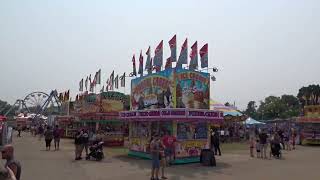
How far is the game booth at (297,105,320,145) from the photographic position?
116 feet

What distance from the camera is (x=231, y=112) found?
40500 millimetres

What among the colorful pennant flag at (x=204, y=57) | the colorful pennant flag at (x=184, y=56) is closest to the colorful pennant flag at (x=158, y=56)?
the colorful pennant flag at (x=184, y=56)

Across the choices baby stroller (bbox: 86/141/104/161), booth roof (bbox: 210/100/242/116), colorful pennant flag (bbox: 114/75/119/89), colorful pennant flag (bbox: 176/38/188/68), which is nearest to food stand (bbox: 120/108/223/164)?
baby stroller (bbox: 86/141/104/161)

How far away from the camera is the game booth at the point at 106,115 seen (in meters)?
33.5

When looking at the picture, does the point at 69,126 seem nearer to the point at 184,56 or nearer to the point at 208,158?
the point at 184,56

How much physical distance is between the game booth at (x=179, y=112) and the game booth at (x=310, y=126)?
1662 cm

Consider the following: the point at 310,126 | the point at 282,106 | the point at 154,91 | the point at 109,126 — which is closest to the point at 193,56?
the point at 154,91

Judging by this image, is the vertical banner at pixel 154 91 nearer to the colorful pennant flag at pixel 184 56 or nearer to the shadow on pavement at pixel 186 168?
the colorful pennant flag at pixel 184 56

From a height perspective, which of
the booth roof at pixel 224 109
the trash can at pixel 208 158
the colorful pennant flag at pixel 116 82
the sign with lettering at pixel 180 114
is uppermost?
the colorful pennant flag at pixel 116 82

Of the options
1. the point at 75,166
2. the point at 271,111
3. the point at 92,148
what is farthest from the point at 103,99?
the point at 271,111

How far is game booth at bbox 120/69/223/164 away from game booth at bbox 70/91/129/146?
33.8 ft

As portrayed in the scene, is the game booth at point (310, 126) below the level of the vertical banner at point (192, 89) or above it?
below

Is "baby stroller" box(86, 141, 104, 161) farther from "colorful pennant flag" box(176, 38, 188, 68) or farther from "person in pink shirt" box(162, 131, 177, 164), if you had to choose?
"colorful pennant flag" box(176, 38, 188, 68)

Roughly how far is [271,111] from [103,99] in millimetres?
77647
